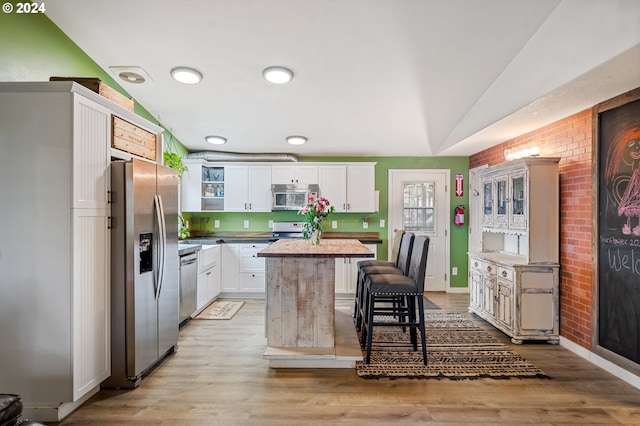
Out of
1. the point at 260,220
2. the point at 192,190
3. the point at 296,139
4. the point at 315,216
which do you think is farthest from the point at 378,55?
the point at 192,190

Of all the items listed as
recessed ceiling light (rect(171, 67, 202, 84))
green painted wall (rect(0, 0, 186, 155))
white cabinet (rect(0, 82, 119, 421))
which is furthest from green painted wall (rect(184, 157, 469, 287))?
white cabinet (rect(0, 82, 119, 421))

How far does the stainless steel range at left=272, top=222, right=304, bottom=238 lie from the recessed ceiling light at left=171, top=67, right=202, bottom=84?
2588mm

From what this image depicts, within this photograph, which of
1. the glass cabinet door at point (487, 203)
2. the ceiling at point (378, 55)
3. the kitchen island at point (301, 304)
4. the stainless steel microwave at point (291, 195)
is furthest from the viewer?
the stainless steel microwave at point (291, 195)

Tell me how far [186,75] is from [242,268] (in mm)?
2835

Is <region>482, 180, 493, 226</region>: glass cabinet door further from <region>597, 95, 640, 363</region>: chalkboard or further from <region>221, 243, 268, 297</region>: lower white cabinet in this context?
<region>221, 243, 268, 297</region>: lower white cabinet

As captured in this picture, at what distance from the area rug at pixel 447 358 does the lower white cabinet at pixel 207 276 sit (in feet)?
7.51

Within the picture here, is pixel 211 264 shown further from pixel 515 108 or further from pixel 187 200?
pixel 515 108

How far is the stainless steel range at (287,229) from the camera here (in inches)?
206

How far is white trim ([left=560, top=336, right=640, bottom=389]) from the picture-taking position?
7.97 feet

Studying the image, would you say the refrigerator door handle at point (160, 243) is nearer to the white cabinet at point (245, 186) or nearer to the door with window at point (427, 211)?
the white cabinet at point (245, 186)

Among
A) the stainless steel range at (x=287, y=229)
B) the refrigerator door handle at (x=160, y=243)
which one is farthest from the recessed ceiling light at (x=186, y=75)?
the stainless steel range at (x=287, y=229)

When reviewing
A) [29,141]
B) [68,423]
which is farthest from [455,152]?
[68,423]

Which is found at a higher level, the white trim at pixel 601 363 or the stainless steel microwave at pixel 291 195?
the stainless steel microwave at pixel 291 195

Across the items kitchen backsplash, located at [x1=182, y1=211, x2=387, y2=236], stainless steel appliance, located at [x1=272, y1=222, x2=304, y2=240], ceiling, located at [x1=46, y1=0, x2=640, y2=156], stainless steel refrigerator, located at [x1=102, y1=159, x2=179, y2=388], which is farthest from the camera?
kitchen backsplash, located at [x1=182, y1=211, x2=387, y2=236]
